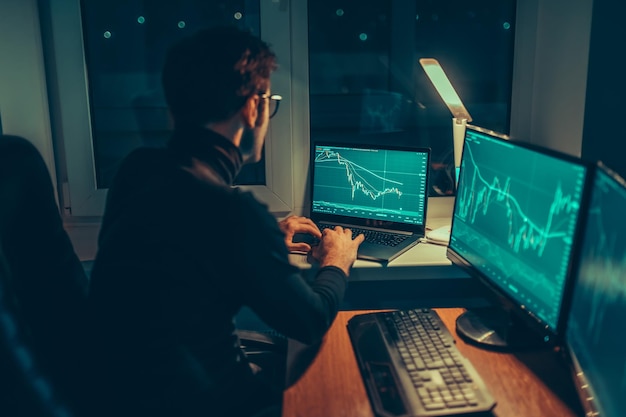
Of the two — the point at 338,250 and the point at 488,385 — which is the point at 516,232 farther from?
the point at 338,250

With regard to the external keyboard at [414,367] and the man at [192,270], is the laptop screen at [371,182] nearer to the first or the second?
the external keyboard at [414,367]

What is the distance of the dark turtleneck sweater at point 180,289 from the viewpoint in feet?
3.47

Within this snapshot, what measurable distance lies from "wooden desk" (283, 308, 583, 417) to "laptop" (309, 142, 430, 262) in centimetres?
63

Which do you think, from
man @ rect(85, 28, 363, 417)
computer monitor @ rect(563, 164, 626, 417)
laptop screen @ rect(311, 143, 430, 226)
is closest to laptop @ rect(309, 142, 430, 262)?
laptop screen @ rect(311, 143, 430, 226)

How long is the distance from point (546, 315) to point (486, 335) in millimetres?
237

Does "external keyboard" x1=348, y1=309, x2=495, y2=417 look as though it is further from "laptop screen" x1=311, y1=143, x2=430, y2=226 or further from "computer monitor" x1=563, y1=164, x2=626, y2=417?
"laptop screen" x1=311, y1=143, x2=430, y2=226

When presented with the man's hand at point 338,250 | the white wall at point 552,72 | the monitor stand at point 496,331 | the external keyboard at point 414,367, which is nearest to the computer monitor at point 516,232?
the monitor stand at point 496,331

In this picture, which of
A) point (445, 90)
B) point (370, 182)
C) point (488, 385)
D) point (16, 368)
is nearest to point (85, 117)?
point (370, 182)

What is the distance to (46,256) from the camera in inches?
42.9

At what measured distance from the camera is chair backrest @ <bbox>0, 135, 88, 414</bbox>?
3.09 ft

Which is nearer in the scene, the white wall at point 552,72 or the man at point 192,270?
the man at point 192,270

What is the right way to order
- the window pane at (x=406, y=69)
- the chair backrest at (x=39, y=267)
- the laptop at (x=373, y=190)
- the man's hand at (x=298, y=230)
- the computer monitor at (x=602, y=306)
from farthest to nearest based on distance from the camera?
the window pane at (x=406, y=69) < the laptop at (x=373, y=190) < the man's hand at (x=298, y=230) < the chair backrest at (x=39, y=267) < the computer monitor at (x=602, y=306)

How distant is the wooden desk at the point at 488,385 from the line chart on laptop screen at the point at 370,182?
0.70 metres

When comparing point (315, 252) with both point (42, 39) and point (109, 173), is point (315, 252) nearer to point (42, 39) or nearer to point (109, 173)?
point (109, 173)
